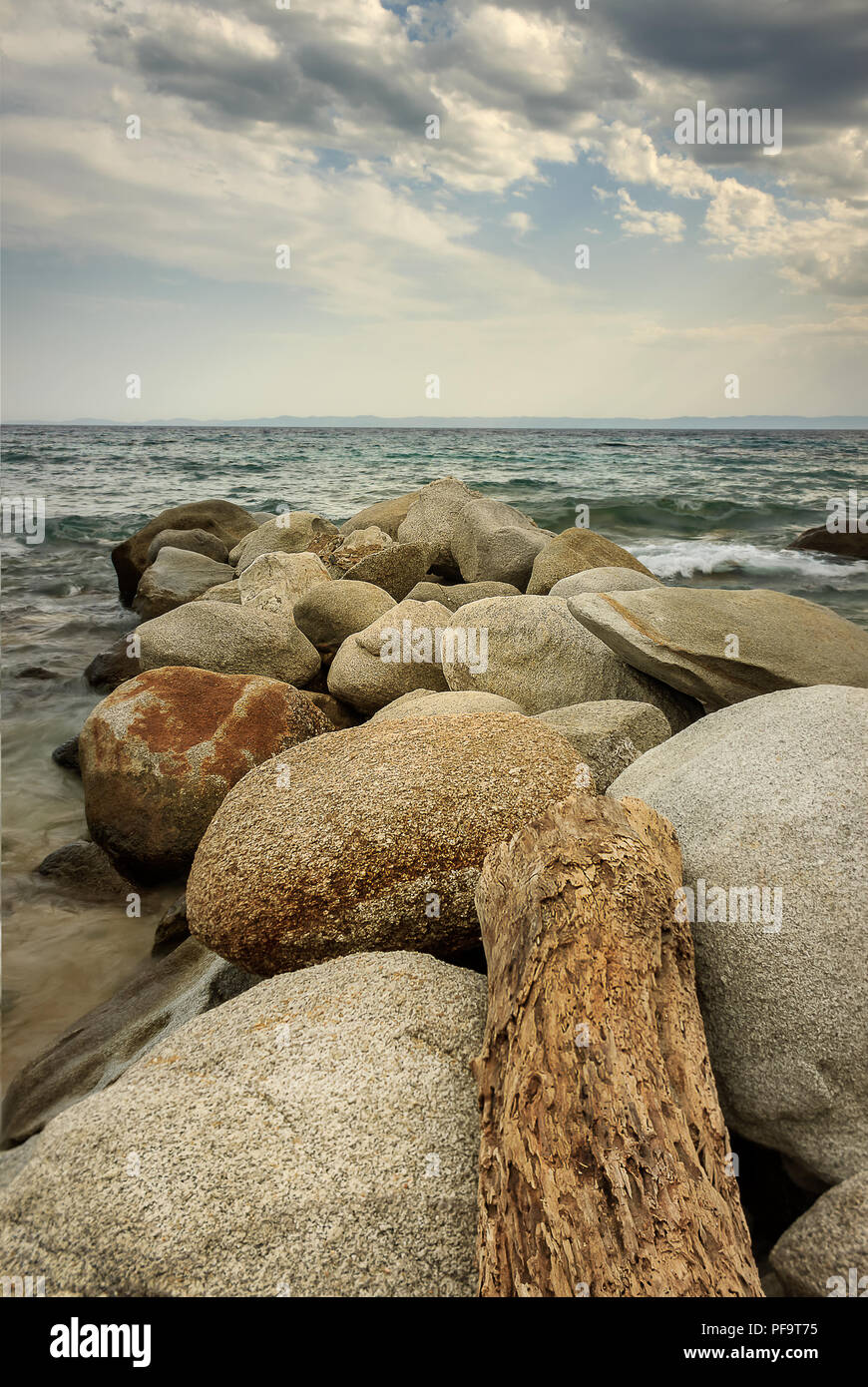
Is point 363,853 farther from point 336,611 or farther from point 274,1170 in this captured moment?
point 336,611

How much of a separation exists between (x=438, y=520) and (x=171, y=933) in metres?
6.21

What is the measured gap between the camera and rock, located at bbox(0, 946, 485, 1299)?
5.49 ft

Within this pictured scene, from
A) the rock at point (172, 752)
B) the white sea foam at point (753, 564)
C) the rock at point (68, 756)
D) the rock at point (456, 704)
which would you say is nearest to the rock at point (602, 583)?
the rock at point (456, 704)

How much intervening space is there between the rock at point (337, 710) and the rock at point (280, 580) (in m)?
1.87

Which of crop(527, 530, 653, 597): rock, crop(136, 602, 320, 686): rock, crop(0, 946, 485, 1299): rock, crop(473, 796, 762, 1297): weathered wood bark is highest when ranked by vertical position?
crop(527, 530, 653, 597): rock

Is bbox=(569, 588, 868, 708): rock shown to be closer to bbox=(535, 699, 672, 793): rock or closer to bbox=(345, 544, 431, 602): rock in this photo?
bbox=(535, 699, 672, 793): rock

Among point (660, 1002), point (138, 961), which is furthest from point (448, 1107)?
point (138, 961)

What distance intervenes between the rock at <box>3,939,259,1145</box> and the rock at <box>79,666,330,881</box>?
0.91 m

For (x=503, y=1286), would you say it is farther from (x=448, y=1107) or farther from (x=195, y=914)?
(x=195, y=914)

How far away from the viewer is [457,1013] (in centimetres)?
218

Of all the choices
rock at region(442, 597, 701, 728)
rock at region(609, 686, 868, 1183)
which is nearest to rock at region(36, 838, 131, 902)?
rock at region(442, 597, 701, 728)

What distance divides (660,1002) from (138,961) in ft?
9.92

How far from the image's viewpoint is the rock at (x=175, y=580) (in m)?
9.54

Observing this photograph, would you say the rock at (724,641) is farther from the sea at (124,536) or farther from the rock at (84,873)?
the rock at (84,873)
